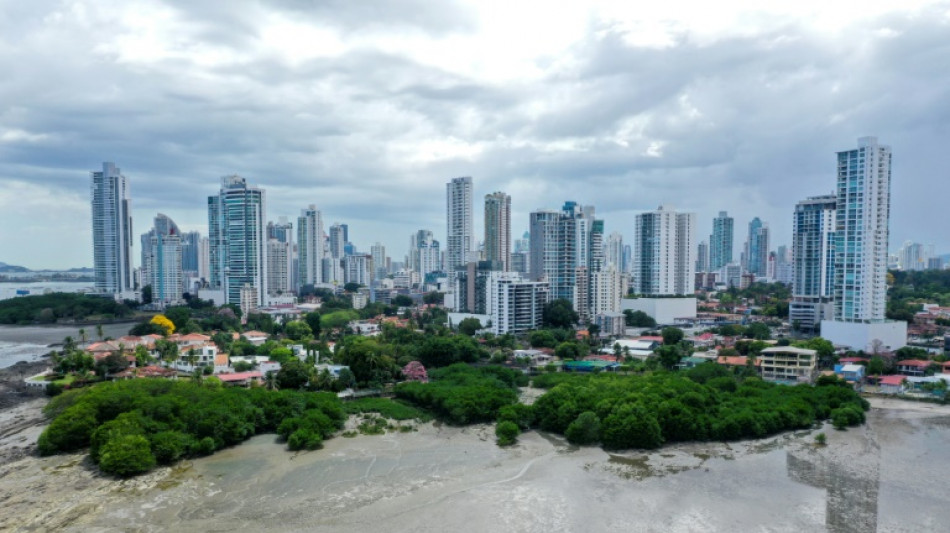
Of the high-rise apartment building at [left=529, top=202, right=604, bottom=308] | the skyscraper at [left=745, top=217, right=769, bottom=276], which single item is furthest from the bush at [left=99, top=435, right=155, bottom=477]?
the skyscraper at [left=745, top=217, right=769, bottom=276]

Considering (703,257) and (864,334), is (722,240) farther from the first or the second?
(864,334)

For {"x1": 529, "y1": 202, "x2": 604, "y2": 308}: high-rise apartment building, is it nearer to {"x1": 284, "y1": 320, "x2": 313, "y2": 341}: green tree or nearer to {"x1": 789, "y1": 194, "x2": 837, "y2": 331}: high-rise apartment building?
{"x1": 789, "y1": 194, "x2": 837, "y2": 331}: high-rise apartment building

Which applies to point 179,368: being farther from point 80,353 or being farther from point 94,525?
point 94,525

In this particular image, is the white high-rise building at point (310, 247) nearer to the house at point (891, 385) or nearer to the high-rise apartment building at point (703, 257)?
the high-rise apartment building at point (703, 257)

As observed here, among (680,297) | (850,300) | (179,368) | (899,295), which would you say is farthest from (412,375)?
(899,295)

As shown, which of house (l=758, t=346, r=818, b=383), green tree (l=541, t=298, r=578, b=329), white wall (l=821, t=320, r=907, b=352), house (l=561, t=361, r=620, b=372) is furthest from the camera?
green tree (l=541, t=298, r=578, b=329)

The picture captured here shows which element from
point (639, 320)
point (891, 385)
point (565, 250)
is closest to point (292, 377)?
point (891, 385)

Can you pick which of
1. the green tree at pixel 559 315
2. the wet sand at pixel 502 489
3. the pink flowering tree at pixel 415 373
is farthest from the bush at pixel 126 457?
the green tree at pixel 559 315
